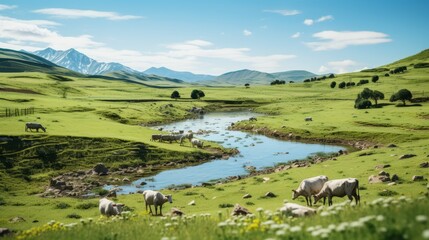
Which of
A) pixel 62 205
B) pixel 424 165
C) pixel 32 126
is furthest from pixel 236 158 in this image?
pixel 32 126

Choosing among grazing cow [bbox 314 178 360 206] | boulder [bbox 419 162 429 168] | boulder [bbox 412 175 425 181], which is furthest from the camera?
boulder [bbox 419 162 429 168]

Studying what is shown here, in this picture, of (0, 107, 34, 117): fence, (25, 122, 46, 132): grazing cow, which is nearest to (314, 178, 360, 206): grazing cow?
(25, 122, 46, 132): grazing cow

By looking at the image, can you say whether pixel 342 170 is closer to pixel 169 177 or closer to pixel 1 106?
pixel 169 177

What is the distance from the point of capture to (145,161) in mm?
51500

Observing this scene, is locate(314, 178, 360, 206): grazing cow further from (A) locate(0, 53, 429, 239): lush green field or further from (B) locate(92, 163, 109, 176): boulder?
(B) locate(92, 163, 109, 176): boulder

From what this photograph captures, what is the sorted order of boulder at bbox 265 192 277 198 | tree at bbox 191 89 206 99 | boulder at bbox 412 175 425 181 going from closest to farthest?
boulder at bbox 412 175 425 181 → boulder at bbox 265 192 277 198 → tree at bbox 191 89 206 99

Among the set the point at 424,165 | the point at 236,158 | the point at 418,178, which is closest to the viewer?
the point at 418,178

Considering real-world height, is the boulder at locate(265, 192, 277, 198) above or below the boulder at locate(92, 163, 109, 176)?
above

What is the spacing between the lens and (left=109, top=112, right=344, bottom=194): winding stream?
44125mm

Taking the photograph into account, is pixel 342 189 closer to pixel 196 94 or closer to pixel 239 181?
pixel 239 181

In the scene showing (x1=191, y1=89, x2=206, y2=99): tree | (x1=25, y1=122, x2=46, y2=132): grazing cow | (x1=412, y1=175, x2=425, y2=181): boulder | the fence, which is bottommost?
(x1=412, y1=175, x2=425, y2=181): boulder

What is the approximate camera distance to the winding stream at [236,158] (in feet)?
145

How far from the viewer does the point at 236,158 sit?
2229 inches

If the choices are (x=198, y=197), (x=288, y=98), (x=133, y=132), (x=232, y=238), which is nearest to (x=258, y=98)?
(x=288, y=98)
